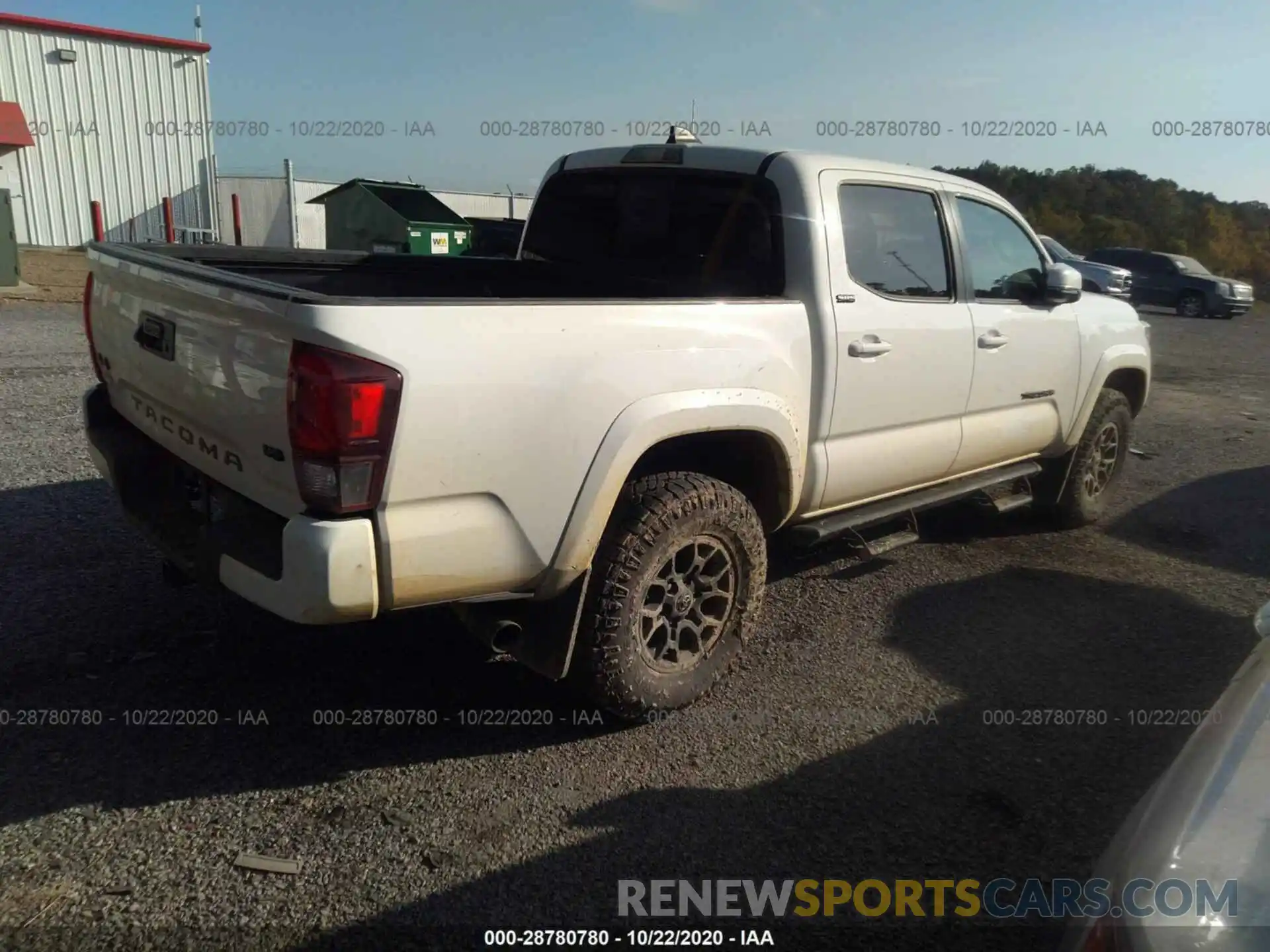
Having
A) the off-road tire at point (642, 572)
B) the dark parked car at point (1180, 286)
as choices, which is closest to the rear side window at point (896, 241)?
the off-road tire at point (642, 572)

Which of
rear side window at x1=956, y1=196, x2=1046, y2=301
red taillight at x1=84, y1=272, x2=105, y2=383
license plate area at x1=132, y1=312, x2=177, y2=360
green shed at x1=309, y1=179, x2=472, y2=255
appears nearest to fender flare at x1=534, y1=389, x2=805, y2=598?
license plate area at x1=132, y1=312, x2=177, y2=360

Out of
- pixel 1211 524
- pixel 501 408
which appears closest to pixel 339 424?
pixel 501 408

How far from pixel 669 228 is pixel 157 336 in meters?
2.14

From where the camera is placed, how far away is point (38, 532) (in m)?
4.60

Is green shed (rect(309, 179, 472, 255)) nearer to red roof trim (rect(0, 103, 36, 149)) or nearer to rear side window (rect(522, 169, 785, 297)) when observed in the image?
red roof trim (rect(0, 103, 36, 149))

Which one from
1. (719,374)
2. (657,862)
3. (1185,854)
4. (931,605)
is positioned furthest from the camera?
(931,605)

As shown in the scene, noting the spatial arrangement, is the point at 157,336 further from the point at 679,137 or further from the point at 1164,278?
the point at 1164,278

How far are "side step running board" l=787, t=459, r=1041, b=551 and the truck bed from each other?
99 centimetres

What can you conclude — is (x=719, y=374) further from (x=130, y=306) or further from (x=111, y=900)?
(x=111, y=900)

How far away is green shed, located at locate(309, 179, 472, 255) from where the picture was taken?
589 inches

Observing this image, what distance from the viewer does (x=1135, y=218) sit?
108 feet

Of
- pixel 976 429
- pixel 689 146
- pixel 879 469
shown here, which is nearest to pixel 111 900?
pixel 879 469

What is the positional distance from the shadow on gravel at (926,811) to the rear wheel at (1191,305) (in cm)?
2214

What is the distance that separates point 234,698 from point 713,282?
245cm
